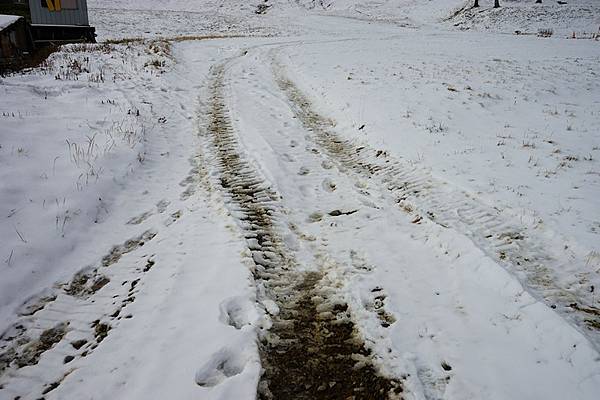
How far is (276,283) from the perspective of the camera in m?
4.07

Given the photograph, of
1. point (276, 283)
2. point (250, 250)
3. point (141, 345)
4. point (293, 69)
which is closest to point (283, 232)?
point (250, 250)

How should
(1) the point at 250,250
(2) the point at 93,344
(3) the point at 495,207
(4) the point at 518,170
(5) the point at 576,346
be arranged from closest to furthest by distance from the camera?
(5) the point at 576,346
(2) the point at 93,344
(1) the point at 250,250
(3) the point at 495,207
(4) the point at 518,170

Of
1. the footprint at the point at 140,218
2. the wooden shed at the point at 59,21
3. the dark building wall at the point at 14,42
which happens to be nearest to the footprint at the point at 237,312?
the footprint at the point at 140,218

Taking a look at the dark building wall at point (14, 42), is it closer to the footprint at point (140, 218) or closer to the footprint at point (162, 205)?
the footprint at point (162, 205)

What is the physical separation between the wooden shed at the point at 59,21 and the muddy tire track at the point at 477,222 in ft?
78.8

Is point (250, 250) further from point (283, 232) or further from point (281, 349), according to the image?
point (281, 349)

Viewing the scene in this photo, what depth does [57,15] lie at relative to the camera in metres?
23.5

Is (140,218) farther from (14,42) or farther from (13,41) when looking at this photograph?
(14,42)

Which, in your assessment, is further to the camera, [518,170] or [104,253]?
[518,170]

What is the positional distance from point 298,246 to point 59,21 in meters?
27.4

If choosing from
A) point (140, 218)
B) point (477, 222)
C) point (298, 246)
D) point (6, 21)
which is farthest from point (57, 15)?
point (477, 222)

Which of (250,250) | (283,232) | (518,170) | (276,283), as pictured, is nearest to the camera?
(276,283)

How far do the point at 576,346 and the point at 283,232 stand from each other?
3.31 meters

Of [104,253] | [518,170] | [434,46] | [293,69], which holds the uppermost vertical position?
[434,46]
